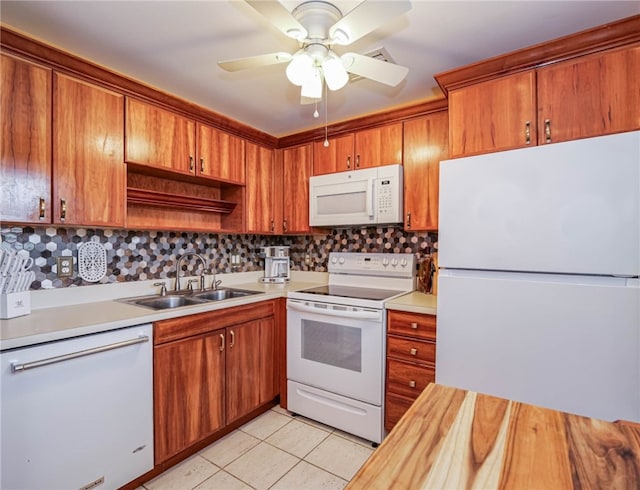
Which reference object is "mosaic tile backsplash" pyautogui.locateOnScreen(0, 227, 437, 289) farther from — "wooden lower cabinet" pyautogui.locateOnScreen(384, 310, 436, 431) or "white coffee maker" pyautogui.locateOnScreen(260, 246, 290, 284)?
"wooden lower cabinet" pyautogui.locateOnScreen(384, 310, 436, 431)

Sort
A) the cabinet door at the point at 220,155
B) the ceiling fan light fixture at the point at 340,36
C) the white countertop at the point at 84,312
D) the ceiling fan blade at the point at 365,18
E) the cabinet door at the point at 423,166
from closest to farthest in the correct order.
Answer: the ceiling fan blade at the point at 365,18, the ceiling fan light fixture at the point at 340,36, the white countertop at the point at 84,312, the cabinet door at the point at 423,166, the cabinet door at the point at 220,155

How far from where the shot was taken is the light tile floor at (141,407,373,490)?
1.75m

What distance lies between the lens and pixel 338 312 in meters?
2.17

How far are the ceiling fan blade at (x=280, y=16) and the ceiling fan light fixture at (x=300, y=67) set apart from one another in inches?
3.0

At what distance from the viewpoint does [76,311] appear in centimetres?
176

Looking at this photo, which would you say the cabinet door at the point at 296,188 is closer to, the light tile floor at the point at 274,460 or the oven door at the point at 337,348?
the oven door at the point at 337,348

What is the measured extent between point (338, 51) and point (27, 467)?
2.38m

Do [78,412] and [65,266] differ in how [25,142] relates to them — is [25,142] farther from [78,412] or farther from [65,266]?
[78,412]

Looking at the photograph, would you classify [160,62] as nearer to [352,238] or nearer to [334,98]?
[334,98]

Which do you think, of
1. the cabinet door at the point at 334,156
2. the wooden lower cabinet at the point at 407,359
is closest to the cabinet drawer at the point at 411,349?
the wooden lower cabinet at the point at 407,359

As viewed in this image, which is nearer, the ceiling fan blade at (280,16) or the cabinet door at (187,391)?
the ceiling fan blade at (280,16)

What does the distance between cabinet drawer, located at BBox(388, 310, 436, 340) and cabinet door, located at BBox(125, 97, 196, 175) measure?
5.58ft

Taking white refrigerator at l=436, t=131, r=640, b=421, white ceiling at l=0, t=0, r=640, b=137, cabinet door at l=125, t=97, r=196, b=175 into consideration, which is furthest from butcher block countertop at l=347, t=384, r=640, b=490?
cabinet door at l=125, t=97, r=196, b=175

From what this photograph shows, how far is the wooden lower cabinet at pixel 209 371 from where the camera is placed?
1781 millimetres
